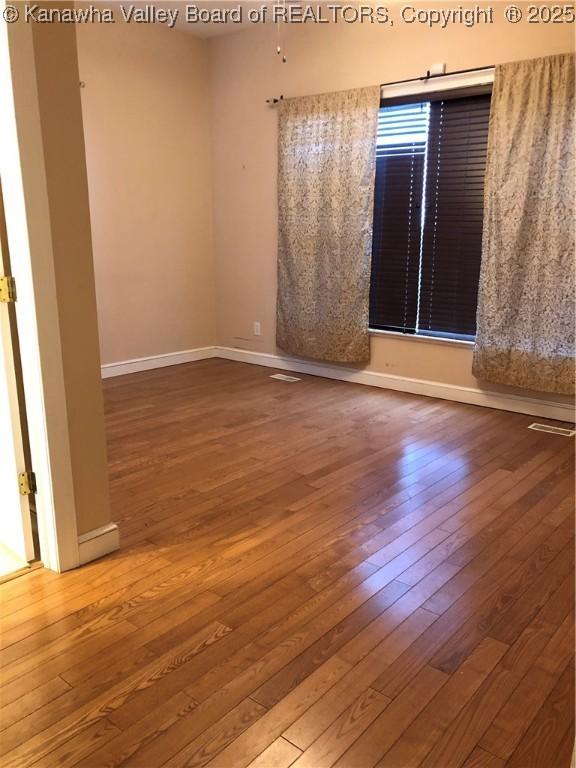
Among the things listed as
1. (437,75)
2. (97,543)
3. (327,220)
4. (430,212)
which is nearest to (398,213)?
(430,212)

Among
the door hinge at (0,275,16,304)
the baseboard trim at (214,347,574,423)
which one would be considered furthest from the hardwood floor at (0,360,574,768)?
the door hinge at (0,275,16,304)

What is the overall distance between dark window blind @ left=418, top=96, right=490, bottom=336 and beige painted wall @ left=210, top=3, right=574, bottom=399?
25 centimetres

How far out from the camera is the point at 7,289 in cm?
203

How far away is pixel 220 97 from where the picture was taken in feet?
17.8

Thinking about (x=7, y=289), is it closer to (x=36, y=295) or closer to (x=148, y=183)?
(x=36, y=295)

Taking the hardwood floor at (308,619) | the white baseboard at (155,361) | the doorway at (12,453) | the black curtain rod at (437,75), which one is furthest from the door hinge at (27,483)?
the black curtain rod at (437,75)

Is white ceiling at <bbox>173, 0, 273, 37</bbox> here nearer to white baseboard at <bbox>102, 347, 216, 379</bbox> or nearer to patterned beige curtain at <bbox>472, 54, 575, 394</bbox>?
patterned beige curtain at <bbox>472, 54, 575, 394</bbox>

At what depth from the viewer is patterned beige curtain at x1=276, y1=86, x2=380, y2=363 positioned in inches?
179

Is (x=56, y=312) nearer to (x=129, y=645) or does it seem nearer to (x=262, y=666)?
(x=129, y=645)

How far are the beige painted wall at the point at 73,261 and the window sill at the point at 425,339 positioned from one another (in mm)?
2904

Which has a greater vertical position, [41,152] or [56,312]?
[41,152]

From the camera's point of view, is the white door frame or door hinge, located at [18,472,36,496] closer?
the white door frame

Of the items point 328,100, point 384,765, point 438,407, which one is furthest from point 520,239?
point 384,765

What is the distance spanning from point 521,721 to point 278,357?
4147 mm
